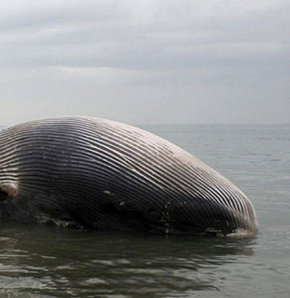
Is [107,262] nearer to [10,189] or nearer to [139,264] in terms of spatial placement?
[139,264]

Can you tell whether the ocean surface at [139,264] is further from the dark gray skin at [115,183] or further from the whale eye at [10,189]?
the whale eye at [10,189]

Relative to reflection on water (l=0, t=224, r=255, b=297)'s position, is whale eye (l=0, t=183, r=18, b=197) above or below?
above

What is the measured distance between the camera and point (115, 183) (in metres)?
10.8

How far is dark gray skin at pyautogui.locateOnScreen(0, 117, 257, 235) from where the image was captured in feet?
35.6

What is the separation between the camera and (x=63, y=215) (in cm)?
1162

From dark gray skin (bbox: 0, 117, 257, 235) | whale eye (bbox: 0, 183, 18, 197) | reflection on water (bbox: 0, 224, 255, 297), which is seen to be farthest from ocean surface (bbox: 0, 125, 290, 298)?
whale eye (bbox: 0, 183, 18, 197)

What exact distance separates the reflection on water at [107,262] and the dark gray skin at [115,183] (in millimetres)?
325

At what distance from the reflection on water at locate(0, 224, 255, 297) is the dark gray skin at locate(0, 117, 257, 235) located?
33cm

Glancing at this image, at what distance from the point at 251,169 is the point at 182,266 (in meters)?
15.7

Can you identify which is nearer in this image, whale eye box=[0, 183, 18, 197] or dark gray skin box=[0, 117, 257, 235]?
dark gray skin box=[0, 117, 257, 235]

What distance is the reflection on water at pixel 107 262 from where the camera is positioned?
26.0 ft

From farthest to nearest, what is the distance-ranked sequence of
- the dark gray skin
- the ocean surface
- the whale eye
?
the whale eye < the dark gray skin < the ocean surface

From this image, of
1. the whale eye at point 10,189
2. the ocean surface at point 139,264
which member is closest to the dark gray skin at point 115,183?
the whale eye at point 10,189

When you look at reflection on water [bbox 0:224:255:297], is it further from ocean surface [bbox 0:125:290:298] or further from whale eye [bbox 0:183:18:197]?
whale eye [bbox 0:183:18:197]
